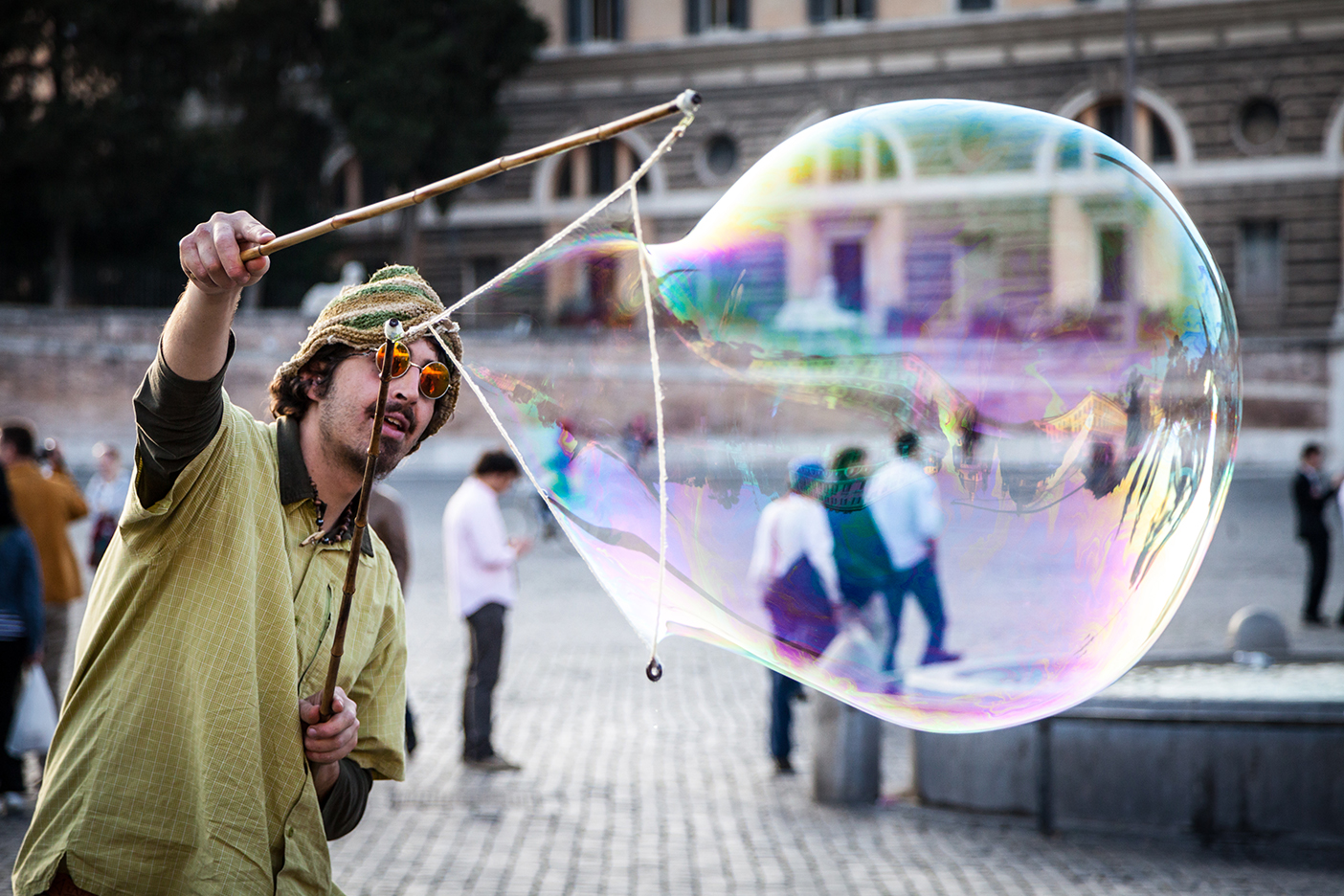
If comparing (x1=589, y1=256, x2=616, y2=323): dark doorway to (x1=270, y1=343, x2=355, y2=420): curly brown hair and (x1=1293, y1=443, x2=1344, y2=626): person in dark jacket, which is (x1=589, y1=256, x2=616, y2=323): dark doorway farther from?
(x1=1293, y1=443, x2=1344, y2=626): person in dark jacket

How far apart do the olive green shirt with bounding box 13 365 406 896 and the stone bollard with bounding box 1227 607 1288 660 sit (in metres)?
5.59

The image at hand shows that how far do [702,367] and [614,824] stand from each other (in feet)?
9.75

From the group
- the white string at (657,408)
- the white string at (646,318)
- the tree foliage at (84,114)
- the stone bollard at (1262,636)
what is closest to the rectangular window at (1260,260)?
the stone bollard at (1262,636)

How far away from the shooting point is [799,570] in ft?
9.91

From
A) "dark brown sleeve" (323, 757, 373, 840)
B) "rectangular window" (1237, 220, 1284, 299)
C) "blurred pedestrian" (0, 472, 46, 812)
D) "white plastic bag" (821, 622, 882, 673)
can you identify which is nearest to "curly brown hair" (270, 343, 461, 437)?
"dark brown sleeve" (323, 757, 373, 840)

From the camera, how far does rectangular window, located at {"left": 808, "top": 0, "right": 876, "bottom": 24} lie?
2806cm

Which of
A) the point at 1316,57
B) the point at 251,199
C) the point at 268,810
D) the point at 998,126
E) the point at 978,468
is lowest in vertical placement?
the point at 268,810

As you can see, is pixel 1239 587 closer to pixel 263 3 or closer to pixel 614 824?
pixel 614 824

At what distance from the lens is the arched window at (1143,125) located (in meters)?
26.5

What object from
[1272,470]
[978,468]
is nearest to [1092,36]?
[1272,470]

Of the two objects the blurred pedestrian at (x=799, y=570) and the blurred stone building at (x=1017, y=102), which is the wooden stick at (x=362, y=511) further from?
the blurred stone building at (x=1017, y=102)

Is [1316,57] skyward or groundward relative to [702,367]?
skyward

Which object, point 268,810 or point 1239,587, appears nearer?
point 268,810

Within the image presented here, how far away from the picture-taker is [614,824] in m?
4.98
